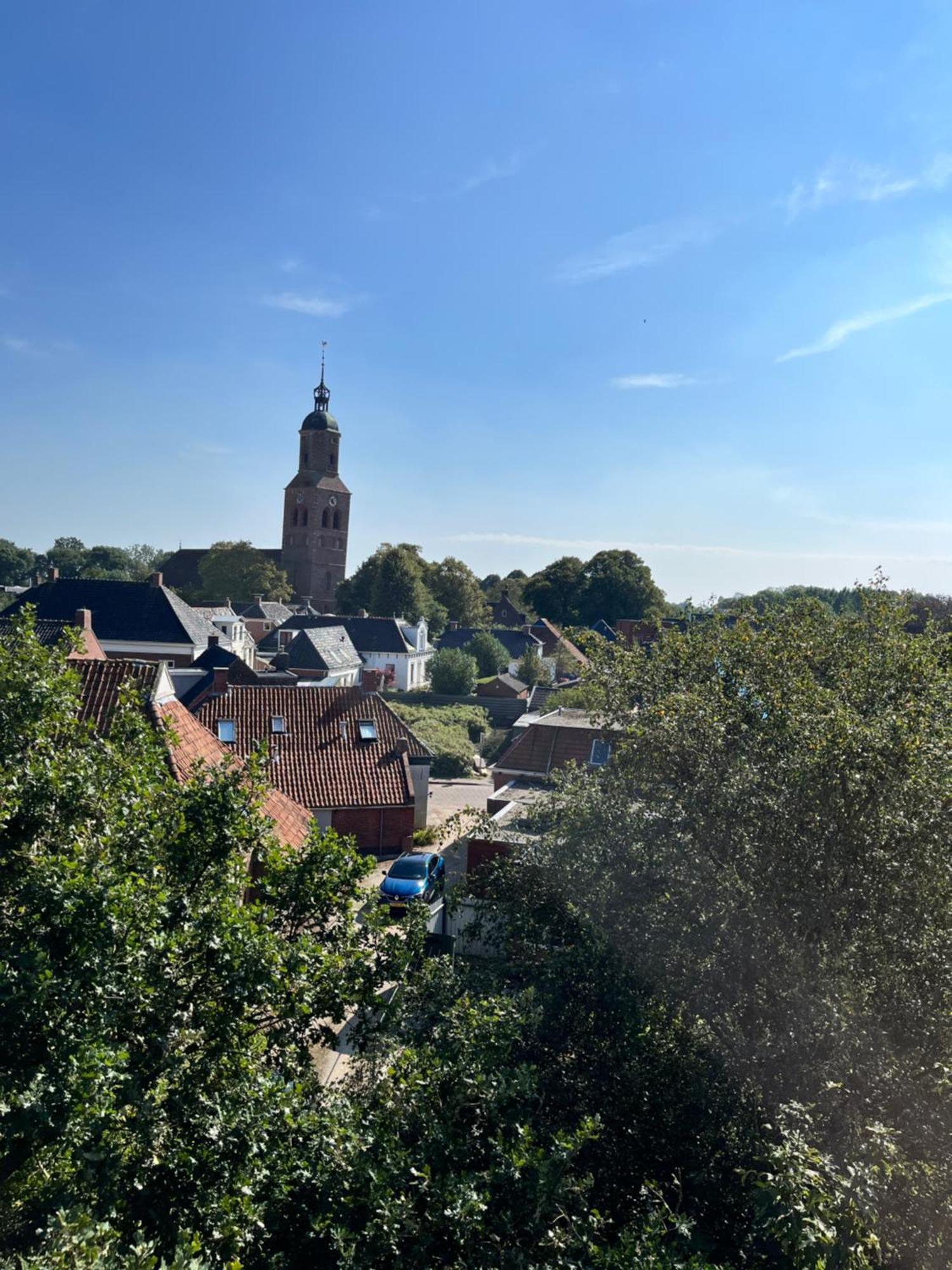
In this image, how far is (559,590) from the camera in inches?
3873

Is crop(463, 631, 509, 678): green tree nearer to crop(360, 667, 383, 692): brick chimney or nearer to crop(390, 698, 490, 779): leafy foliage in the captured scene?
crop(390, 698, 490, 779): leafy foliage

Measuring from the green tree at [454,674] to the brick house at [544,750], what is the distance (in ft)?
92.9

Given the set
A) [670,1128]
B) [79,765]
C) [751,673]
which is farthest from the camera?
[751,673]

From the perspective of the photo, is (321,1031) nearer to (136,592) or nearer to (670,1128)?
(670,1128)

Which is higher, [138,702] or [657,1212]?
[138,702]

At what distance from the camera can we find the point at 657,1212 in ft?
18.1

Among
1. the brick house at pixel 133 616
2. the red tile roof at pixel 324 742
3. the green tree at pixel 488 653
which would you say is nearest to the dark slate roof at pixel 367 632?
the green tree at pixel 488 653

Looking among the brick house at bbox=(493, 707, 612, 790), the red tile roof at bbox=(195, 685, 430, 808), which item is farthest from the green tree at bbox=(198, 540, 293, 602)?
the brick house at bbox=(493, 707, 612, 790)

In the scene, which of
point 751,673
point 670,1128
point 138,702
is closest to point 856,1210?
point 670,1128

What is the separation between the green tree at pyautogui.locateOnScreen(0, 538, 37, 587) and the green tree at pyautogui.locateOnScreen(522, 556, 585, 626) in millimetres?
102066

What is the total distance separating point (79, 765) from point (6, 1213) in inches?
127

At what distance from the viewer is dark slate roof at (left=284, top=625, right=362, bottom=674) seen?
49.4m

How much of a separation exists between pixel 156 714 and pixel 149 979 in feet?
30.3

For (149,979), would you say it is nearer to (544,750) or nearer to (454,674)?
(544,750)
